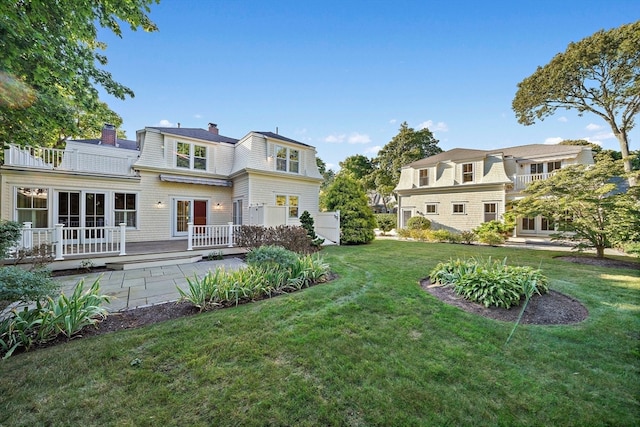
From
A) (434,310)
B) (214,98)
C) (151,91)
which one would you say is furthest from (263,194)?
(434,310)

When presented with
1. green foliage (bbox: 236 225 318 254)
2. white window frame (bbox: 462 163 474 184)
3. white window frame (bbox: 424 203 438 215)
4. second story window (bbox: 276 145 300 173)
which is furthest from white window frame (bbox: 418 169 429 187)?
green foliage (bbox: 236 225 318 254)

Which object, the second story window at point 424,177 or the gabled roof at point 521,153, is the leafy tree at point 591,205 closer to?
the gabled roof at point 521,153

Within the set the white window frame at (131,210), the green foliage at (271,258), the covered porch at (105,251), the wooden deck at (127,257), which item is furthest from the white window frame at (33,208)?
the green foliage at (271,258)

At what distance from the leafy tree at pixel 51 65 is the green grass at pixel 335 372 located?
4664 millimetres

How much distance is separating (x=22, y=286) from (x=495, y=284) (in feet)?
24.0

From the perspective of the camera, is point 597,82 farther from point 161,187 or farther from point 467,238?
point 161,187

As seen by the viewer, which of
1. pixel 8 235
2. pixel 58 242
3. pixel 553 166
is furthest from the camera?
pixel 553 166

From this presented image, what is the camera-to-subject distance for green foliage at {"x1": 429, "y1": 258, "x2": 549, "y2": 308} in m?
4.36

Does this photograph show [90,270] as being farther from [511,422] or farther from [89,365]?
[511,422]

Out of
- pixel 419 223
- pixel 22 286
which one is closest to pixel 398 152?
pixel 419 223

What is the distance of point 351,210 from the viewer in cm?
1325

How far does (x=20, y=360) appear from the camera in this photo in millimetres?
2621

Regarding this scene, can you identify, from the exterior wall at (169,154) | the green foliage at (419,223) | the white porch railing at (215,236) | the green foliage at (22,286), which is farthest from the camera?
the green foliage at (419,223)

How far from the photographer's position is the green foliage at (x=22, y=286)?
3.01m
